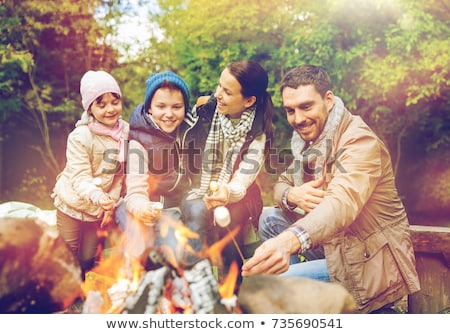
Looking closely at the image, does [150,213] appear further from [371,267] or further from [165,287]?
[371,267]

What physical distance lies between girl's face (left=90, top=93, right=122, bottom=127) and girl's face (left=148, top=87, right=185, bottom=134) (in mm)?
229

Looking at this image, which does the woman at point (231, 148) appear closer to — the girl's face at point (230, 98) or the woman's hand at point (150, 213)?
the girl's face at point (230, 98)

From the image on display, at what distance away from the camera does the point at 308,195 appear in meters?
2.71

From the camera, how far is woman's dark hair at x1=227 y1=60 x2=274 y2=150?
9.12 ft

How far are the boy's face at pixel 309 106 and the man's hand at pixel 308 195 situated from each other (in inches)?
10.8

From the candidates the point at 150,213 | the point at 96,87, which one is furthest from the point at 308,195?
the point at 96,87

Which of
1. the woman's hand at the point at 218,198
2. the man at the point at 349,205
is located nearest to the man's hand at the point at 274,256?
the man at the point at 349,205

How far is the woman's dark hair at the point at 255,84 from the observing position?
278cm

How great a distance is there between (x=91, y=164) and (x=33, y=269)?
0.69 metres

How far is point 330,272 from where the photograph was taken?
2.53 m

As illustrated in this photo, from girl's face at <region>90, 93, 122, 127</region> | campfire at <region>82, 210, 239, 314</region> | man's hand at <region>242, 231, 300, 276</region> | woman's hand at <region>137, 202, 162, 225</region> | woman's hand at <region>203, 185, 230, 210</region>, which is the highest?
girl's face at <region>90, 93, 122, 127</region>

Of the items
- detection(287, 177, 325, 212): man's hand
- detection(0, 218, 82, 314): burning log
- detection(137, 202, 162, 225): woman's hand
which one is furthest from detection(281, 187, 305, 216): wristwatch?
detection(0, 218, 82, 314): burning log

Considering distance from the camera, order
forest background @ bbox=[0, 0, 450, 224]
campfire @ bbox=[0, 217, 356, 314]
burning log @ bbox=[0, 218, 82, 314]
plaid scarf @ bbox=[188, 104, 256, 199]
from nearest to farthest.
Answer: campfire @ bbox=[0, 217, 356, 314], burning log @ bbox=[0, 218, 82, 314], plaid scarf @ bbox=[188, 104, 256, 199], forest background @ bbox=[0, 0, 450, 224]

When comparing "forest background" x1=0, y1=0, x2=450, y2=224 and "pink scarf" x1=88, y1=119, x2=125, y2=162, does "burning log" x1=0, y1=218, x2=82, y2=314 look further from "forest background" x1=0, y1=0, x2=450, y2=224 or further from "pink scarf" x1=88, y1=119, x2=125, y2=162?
"forest background" x1=0, y1=0, x2=450, y2=224
